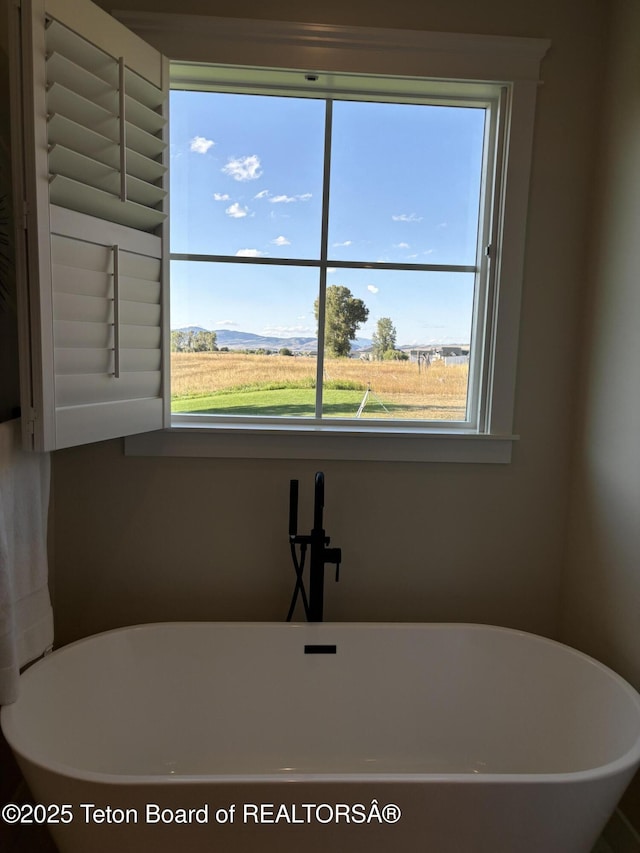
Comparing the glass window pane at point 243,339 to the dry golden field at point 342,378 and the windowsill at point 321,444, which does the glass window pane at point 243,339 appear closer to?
the dry golden field at point 342,378

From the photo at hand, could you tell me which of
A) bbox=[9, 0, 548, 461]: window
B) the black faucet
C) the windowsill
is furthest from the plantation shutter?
the black faucet

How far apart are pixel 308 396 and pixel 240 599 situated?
75 centimetres

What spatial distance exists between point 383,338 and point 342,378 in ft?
0.66

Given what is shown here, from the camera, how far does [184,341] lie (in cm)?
200

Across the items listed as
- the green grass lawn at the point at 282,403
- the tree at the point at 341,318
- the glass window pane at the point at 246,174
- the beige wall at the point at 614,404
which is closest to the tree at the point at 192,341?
the green grass lawn at the point at 282,403

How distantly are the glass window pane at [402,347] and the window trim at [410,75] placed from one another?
9cm

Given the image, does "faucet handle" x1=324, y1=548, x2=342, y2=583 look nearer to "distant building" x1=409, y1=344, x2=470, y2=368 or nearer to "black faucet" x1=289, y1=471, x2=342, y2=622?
"black faucet" x1=289, y1=471, x2=342, y2=622

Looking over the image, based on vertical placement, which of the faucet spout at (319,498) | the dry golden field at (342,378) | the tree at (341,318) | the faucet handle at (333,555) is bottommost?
the faucet handle at (333,555)

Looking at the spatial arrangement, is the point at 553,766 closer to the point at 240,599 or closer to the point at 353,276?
the point at 240,599

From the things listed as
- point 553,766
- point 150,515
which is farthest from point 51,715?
point 553,766

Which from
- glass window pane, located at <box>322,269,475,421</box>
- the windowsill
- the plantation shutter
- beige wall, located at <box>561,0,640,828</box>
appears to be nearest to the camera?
the plantation shutter

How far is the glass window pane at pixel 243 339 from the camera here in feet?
6.48

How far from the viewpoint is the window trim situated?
174 centimetres

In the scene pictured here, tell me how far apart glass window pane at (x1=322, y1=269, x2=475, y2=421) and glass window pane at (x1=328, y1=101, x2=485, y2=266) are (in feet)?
0.27
